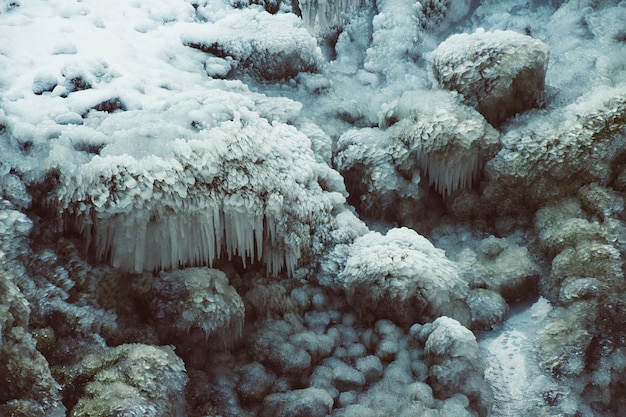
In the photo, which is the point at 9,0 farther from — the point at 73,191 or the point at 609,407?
the point at 609,407

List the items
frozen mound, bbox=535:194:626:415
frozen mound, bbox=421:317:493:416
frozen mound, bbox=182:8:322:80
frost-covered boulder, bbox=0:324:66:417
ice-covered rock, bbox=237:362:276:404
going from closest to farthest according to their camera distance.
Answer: frost-covered boulder, bbox=0:324:66:417, ice-covered rock, bbox=237:362:276:404, frozen mound, bbox=421:317:493:416, frozen mound, bbox=535:194:626:415, frozen mound, bbox=182:8:322:80

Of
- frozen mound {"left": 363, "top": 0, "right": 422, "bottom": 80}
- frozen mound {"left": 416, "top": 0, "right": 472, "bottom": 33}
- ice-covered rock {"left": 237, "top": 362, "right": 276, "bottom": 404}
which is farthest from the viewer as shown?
frozen mound {"left": 416, "top": 0, "right": 472, "bottom": 33}

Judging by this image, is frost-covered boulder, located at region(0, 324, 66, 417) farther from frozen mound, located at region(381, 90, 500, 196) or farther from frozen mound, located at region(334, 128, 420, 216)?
frozen mound, located at region(381, 90, 500, 196)

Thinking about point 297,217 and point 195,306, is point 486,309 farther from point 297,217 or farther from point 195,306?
point 195,306

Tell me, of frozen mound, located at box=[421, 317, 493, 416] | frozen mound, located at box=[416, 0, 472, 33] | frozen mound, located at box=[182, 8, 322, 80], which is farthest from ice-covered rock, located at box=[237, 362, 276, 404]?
frozen mound, located at box=[416, 0, 472, 33]

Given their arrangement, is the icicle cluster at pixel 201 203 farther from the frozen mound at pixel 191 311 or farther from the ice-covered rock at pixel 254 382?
the ice-covered rock at pixel 254 382

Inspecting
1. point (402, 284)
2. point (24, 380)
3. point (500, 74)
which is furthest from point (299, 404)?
point (500, 74)

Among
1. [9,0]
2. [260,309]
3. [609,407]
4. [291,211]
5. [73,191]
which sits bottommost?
[609,407]

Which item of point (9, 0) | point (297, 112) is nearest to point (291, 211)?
point (297, 112)
